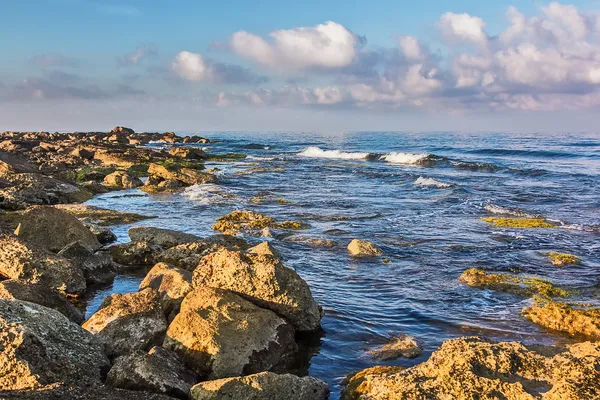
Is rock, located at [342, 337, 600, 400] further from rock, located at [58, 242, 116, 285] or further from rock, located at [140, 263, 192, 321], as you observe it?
rock, located at [58, 242, 116, 285]

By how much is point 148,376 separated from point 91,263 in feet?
24.8

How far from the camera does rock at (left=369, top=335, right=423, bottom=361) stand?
9.49 meters

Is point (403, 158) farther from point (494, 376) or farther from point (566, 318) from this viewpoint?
point (494, 376)

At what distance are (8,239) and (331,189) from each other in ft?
84.4

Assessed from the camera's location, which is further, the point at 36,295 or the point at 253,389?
the point at 36,295

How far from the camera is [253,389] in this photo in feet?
22.9

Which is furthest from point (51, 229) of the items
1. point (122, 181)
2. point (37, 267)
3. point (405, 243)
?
point (122, 181)

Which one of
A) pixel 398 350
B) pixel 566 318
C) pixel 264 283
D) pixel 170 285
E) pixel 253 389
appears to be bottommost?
pixel 398 350

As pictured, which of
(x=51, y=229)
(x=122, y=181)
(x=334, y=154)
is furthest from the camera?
(x=334, y=154)

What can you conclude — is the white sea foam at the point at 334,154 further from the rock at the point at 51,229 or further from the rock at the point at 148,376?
the rock at the point at 148,376

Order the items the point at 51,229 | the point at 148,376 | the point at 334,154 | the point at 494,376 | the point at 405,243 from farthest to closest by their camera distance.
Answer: the point at 334,154, the point at 405,243, the point at 51,229, the point at 148,376, the point at 494,376

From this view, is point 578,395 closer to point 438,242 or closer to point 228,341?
point 228,341

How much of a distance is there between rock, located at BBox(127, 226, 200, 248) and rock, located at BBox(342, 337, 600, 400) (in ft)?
32.2

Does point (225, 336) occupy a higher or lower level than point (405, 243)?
higher
